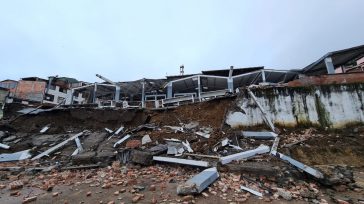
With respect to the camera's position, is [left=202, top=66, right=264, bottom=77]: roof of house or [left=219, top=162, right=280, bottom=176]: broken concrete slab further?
[left=202, top=66, right=264, bottom=77]: roof of house

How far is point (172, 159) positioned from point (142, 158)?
120 centimetres

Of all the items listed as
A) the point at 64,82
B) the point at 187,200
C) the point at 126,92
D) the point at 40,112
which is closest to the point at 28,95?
the point at 64,82

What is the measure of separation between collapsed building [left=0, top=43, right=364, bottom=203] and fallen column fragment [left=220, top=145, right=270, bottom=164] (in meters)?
0.04

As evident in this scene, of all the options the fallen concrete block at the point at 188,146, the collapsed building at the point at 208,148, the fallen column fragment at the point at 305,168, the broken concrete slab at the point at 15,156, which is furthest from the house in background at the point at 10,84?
the fallen column fragment at the point at 305,168

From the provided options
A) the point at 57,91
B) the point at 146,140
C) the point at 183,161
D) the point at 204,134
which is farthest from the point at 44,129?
the point at 57,91

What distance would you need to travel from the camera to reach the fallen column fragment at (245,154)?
8753 mm

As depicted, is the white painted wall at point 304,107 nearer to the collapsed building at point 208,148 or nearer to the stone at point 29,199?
the collapsed building at point 208,148

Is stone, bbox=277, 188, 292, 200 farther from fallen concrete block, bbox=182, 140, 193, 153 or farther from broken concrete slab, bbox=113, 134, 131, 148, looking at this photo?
broken concrete slab, bbox=113, 134, 131, 148

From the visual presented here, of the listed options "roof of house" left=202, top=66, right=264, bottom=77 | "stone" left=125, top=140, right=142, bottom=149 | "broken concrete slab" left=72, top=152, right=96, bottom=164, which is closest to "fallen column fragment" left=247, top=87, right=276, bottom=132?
"stone" left=125, top=140, right=142, bottom=149

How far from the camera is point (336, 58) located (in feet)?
66.0

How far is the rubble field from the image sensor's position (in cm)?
678

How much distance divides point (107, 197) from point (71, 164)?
4.88 m

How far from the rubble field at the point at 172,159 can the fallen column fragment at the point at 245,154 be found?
0.04 meters

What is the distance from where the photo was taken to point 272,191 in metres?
6.98
